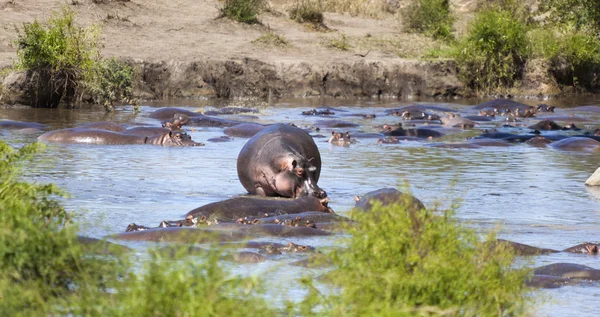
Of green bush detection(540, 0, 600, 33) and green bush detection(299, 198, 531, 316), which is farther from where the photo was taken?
green bush detection(540, 0, 600, 33)

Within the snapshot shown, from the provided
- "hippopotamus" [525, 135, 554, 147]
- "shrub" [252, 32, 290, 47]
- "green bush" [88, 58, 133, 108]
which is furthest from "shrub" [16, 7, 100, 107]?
"hippopotamus" [525, 135, 554, 147]

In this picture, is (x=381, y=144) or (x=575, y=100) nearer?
(x=381, y=144)

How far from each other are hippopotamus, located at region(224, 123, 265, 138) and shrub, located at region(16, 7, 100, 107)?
4324mm

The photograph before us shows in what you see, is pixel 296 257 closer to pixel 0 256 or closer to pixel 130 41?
pixel 0 256

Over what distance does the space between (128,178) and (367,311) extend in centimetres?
797

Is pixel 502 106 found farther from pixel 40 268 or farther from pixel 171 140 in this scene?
pixel 40 268

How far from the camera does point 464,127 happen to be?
1906 centimetres

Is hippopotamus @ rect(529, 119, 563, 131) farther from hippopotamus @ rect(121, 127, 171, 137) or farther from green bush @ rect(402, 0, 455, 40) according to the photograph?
green bush @ rect(402, 0, 455, 40)

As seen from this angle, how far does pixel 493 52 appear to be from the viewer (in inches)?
1070

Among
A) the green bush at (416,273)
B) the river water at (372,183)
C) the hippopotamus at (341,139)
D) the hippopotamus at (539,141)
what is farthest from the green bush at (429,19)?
the green bush at (416,273)

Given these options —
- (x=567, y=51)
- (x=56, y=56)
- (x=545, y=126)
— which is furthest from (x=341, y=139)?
(x=567, y=51)

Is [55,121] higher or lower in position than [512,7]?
lower

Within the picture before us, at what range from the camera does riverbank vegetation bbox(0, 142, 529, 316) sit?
11.2 feet

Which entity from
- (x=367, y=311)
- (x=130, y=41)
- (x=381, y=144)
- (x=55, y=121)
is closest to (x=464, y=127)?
(x=381, y=144)
